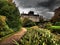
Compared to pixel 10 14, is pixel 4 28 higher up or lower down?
lower down

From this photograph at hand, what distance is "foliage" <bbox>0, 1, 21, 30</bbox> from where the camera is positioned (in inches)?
866

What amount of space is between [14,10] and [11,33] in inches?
114

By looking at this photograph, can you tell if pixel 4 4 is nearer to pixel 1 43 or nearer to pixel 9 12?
pixel 9 12

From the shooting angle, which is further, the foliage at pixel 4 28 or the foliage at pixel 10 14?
the foliage at pixel 10 14

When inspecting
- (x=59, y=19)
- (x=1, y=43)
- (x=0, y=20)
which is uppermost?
(x=0, y=20)

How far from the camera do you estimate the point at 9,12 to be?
72.8ft

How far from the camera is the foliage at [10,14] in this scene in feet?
72.2

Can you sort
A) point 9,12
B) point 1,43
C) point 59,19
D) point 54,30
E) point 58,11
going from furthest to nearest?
point 58,11 → point 59,19 → point 54,30 → point 9,12 → point 1,43

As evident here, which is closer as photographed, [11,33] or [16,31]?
[11,33]

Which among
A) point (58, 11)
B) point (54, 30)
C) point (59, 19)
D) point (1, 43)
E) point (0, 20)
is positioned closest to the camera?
point (1, 43)

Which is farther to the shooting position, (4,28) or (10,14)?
(10,14)

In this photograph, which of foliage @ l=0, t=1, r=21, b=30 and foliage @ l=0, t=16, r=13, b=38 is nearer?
foliage @ l=0, t=16, r=13, b=38

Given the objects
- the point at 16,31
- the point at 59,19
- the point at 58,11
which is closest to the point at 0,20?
the point at 16,31

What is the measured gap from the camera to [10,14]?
2219 centimetres
